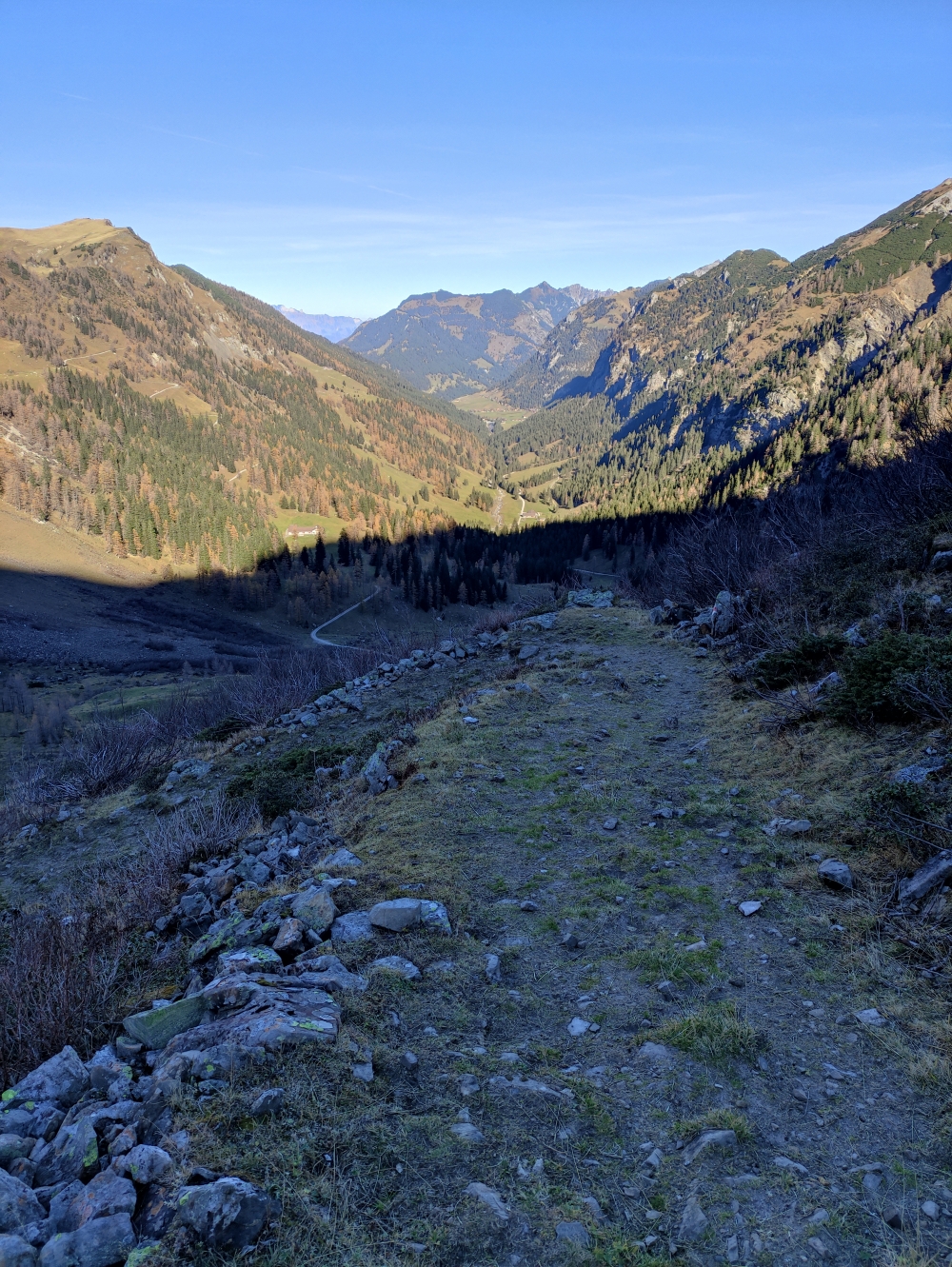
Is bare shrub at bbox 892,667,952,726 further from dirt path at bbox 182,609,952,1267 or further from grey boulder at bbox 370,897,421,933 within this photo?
grey boulder at bbox 370,897,421,933

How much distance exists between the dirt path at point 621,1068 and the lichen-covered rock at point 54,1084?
179cm

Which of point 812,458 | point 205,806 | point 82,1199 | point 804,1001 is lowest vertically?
point 205,806

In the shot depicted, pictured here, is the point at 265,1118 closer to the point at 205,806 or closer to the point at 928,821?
the point at 928,821

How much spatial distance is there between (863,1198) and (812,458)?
11730cm

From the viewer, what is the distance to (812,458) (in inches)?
4085

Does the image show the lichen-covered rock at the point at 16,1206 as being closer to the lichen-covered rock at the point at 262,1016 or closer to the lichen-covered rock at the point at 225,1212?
the lichen-covered rock at the point at 225,1212

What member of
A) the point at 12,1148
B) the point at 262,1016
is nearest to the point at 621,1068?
the point at 262,1016

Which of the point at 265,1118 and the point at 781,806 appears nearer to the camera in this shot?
the point at 265,1118

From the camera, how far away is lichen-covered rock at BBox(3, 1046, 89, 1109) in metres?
4.77

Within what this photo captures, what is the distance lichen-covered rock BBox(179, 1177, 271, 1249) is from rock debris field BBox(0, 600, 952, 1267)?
0.01 m

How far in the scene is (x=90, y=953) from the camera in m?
7.39

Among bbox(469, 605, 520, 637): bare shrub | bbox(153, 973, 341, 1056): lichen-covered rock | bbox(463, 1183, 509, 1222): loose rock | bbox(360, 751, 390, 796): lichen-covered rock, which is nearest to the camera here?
bbox(463, 1183, 509, 1222): loose rock

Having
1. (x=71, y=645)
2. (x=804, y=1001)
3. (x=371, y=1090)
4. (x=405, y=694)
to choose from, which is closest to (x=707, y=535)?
(x=405, y=694)

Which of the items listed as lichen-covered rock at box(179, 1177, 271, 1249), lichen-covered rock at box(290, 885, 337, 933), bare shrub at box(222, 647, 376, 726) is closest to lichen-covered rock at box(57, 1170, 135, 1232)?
lichen-covered rock at box(179, 1177, 271, 1249)
